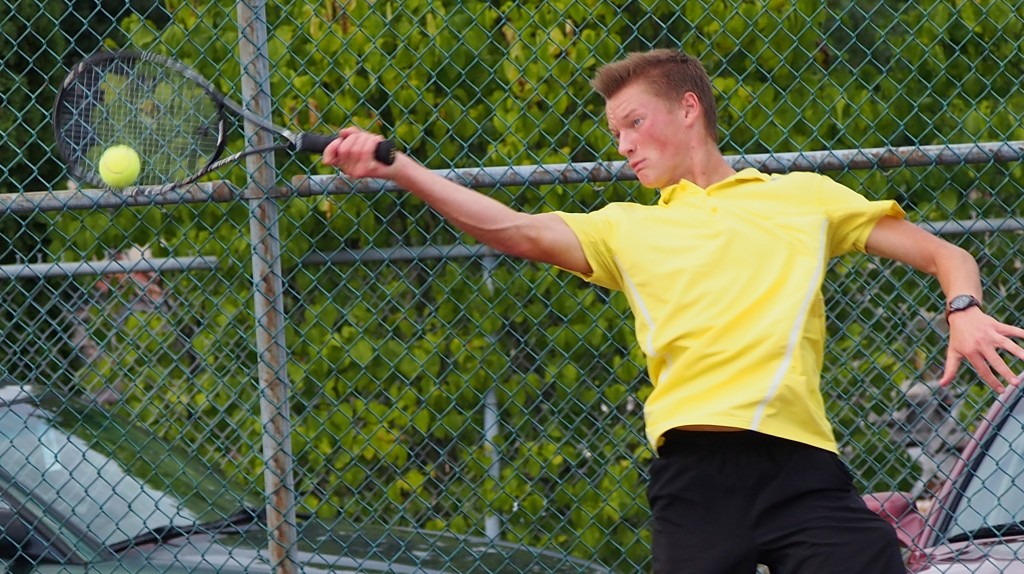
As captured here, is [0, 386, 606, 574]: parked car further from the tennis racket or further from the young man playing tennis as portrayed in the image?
the young man playing tennis

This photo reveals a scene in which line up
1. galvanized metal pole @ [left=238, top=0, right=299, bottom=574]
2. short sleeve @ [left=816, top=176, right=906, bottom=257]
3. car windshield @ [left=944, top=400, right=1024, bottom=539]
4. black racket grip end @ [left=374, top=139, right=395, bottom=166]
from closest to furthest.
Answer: black racket grip end @ [left=374, top=139, right=395, bottom=166]
short sleeve @ [left=816, top=176, right=906, bottom=257]
galvanized metal pole @ [left=238, top=0, right=299, bottom=574]
car windshield @ [left=944, top=400, right=1024, bottom=539]

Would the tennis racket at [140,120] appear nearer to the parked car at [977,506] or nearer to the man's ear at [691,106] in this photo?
the man's ear at [691,106]

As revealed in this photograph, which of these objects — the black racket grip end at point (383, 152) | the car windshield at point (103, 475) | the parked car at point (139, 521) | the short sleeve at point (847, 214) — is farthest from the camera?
the car windshield at point (103, 475)

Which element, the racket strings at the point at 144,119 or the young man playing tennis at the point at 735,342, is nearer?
the young man playing tennis at the point at 735,342

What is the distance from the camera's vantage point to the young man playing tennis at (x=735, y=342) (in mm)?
2730

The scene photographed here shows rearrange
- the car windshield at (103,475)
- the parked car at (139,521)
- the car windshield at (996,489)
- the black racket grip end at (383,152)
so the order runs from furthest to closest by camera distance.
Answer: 1. the car windshield at (103,475)
2. the parked car at (139,521)
3. the car windshield at (996,489)
4. the black racket grip end at (383,152)

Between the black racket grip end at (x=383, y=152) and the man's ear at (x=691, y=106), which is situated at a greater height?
the man's ear at (x=691, y=106)

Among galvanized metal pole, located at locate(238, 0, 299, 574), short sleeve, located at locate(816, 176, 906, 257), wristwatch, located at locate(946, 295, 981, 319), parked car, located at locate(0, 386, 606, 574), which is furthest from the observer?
parked car, located at locate(0, 386, 606, 574)

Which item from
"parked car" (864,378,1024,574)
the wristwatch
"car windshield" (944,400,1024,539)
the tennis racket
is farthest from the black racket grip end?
"car windshield" (944,400,1024,539)

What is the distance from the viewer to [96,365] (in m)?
6.14

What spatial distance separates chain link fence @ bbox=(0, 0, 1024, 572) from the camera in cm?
450

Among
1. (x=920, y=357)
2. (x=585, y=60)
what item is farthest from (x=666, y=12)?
(x=920, y=357)

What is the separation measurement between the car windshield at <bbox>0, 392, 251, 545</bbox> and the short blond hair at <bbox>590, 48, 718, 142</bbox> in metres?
2.13

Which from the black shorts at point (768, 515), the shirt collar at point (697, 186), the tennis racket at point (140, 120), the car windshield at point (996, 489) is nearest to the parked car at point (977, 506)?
the car windshield at point (996, 489)
